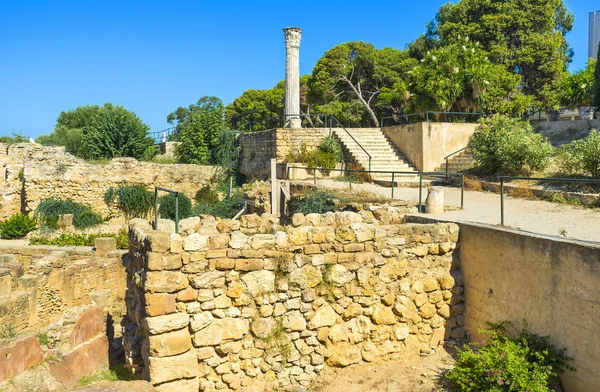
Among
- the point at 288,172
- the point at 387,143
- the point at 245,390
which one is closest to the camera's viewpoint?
the point at 245,390

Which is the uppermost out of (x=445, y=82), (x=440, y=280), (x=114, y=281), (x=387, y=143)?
(x=445, y=82)

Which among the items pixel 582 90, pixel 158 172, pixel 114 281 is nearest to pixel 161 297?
pixel 114 281

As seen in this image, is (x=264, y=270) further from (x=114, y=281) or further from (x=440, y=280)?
(x=114, y=281)

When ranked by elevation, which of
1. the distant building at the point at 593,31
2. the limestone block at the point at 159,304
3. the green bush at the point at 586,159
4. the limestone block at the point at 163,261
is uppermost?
the distant building at the point at 593,31

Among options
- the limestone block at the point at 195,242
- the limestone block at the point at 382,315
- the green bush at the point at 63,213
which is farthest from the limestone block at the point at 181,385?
the green bush at the point at 63,213

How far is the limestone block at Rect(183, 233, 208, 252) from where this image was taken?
564cm

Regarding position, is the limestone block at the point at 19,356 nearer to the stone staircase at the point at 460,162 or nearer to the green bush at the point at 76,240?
the green bush at the point at 76,240

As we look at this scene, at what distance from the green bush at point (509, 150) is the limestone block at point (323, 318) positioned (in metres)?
8.97

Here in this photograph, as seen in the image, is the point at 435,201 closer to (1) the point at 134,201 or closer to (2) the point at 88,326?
(2) the point at 88,326

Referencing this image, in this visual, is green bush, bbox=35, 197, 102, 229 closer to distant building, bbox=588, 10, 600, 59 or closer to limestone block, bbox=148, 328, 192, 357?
limestone block, bbox=148, 328, 192, 357

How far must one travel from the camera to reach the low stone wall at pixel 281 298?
18.3ft

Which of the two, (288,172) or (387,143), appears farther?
(387,143)

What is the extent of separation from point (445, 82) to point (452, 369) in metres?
15.0

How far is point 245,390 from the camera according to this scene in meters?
5.89
